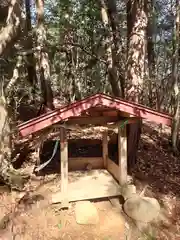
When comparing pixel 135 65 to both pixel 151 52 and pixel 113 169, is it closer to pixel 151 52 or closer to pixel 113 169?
pixel 113 169

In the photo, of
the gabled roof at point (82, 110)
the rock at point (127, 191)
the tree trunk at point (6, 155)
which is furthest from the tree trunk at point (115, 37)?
the tree trunk at point (6, 155)

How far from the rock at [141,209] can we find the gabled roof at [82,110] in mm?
2035

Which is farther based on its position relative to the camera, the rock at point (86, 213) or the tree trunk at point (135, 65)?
the tree trunk at point (135, 65)

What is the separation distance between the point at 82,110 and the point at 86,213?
2.49 metres

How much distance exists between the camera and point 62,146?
6.50 meters

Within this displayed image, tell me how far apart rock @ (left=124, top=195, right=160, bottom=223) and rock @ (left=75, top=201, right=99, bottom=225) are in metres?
0.79

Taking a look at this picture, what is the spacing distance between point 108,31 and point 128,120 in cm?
502

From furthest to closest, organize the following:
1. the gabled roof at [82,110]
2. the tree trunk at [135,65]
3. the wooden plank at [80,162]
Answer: the wooden plank at [80,162] → the tree trunk at [135,65] → the gabled roof at [82,110]

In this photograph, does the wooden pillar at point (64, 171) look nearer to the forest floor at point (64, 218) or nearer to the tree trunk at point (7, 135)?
the forest floor at point (64, 218)

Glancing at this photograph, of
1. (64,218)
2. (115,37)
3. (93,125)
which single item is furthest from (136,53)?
(64,218)

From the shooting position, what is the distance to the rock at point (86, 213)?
6.36 metres

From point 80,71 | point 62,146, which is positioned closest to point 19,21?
point 62,146

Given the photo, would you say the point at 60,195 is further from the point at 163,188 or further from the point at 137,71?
the point at 137,71

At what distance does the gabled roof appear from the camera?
5.99 meters
